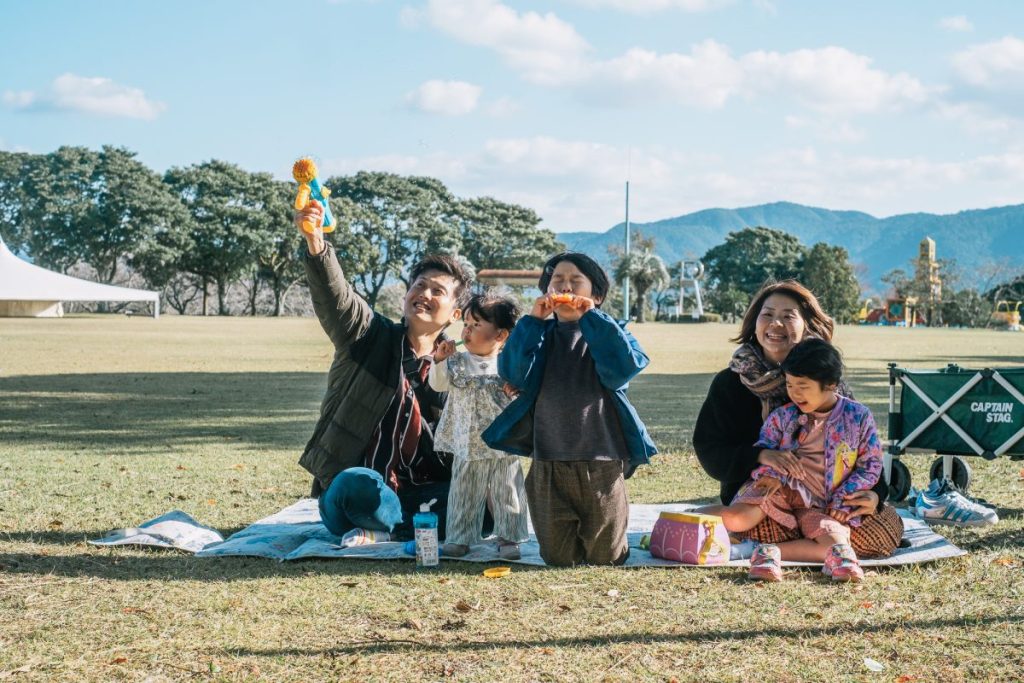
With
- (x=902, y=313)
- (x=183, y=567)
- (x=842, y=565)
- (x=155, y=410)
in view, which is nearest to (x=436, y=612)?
(x=183, y=567)

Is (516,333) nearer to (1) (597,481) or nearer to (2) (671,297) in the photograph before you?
(1) (597,481)

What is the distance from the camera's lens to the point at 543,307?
4.37 m

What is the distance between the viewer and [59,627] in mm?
3553

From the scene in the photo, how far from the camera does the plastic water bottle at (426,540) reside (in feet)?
14.8

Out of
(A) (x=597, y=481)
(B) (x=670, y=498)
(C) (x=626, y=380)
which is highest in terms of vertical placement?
(C) (x=626, y=380)

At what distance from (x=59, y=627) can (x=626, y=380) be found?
8.11ft

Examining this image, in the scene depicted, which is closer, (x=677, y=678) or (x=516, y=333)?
(x=677, y=678)

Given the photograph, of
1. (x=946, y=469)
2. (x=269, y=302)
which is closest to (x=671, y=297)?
(x=269, y=302)

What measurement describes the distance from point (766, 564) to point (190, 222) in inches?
2168

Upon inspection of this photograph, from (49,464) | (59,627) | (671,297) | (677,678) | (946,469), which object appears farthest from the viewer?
(671,297)

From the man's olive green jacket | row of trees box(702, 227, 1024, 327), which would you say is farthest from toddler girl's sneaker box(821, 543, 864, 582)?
row of trees box(702, 227, 1024, 327)

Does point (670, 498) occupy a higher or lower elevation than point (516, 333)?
lower

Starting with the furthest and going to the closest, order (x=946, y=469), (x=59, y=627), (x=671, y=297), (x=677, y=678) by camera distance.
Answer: (x=671, y=297) < (x=946, y=469) < (x=59, y=627) < (x=677, y=678)

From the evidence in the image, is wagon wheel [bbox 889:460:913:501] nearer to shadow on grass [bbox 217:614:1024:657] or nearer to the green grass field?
the green grass field
